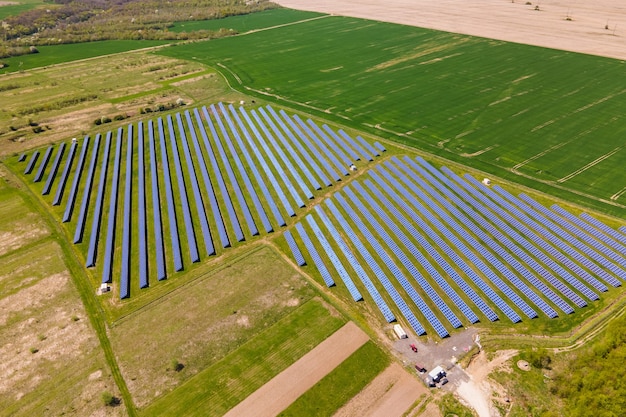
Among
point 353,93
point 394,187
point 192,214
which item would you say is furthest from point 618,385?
point 353,93

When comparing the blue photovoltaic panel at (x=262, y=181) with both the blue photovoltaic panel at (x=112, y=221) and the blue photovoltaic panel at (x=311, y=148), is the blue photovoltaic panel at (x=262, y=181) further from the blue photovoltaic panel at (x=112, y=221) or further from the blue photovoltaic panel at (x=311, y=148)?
the blue photovoltaic panel at (x=112, y=221)

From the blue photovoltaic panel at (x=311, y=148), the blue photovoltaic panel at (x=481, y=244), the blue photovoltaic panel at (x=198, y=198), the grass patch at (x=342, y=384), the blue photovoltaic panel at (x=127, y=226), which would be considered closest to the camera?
the grass patch at (x=342, y=384)

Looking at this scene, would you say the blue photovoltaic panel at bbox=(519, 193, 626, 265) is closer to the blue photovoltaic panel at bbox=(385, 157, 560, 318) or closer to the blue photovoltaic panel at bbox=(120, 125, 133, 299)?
the blue photovoltaic panel at bbox=(385, 157, 560, 318)

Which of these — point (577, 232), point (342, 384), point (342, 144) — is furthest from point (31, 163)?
point (577, 232)

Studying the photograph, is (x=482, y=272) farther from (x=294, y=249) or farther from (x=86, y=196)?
(x=86, y=196)

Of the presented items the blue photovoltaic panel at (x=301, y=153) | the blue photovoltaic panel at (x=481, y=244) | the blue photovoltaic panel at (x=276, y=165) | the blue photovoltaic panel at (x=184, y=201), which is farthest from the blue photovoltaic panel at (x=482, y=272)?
the blue photovoltaic panel at (x=184, y=201)

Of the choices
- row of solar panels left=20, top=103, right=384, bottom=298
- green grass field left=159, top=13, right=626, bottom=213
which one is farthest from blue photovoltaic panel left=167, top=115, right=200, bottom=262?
green grass field left=159, top=13, right=626, bottom=213
